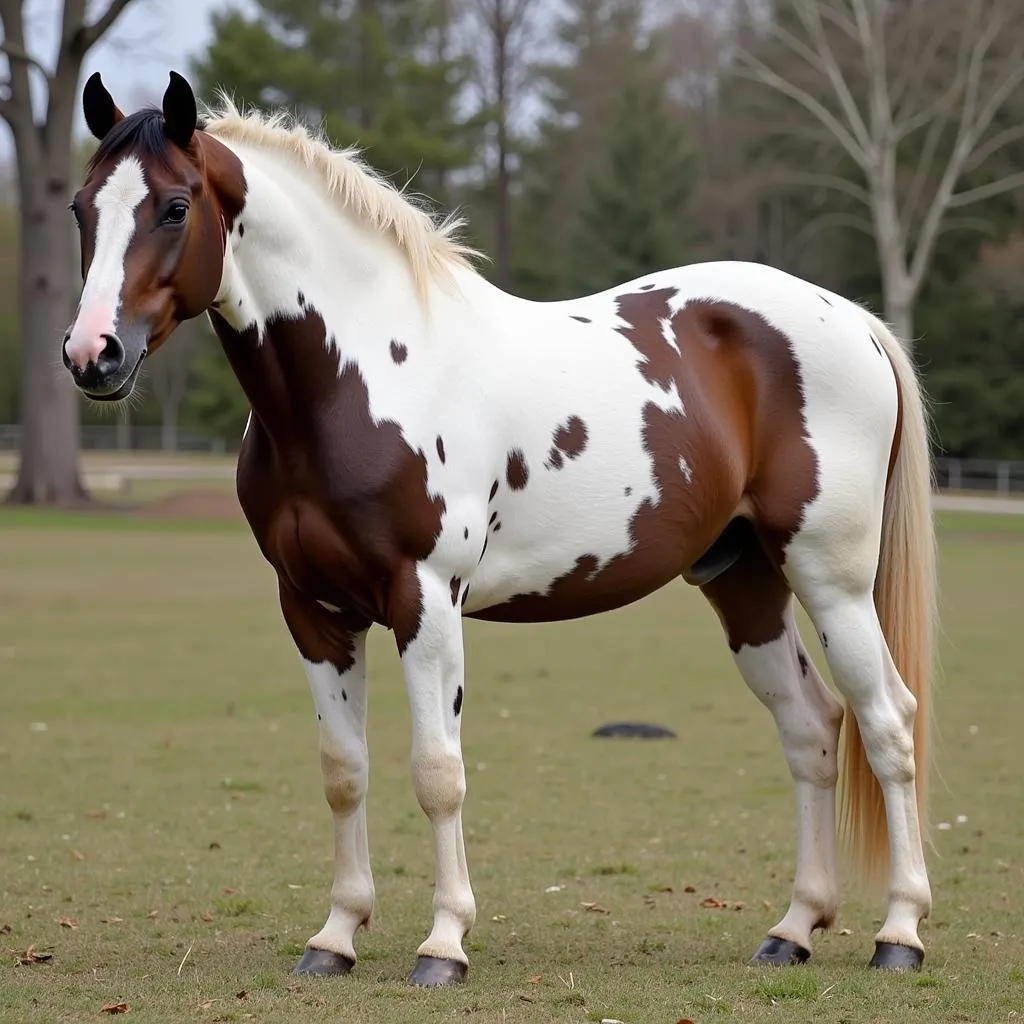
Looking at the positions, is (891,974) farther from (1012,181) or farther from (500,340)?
(1012,181)

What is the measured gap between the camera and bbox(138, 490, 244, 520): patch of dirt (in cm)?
3102

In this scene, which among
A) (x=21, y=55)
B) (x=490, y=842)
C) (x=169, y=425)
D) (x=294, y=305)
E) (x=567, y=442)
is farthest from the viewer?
(x=169, y=425)

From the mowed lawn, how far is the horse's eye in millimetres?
2220

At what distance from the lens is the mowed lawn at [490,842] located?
4645 mm

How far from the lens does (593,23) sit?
56.5 m

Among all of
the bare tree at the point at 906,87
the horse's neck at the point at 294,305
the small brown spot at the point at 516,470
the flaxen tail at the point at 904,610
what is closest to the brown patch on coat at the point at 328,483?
the horse's neck at the point at 294,305

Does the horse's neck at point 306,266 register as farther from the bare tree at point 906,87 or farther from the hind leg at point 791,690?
the bare tree at point 906,87

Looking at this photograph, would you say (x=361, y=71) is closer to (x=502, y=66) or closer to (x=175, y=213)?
(x=502, y=66)

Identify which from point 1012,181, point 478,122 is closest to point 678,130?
point 478,122

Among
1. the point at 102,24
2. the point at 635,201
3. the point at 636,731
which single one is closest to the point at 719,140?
the point at 635,201

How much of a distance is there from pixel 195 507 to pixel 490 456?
90.6ft

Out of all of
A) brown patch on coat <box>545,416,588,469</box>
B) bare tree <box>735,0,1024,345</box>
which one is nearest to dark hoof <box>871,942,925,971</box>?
brown patch on coat <box>545,416,588,469</box>

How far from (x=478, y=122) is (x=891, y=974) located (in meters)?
45.4

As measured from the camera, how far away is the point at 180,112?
434 centimetres
